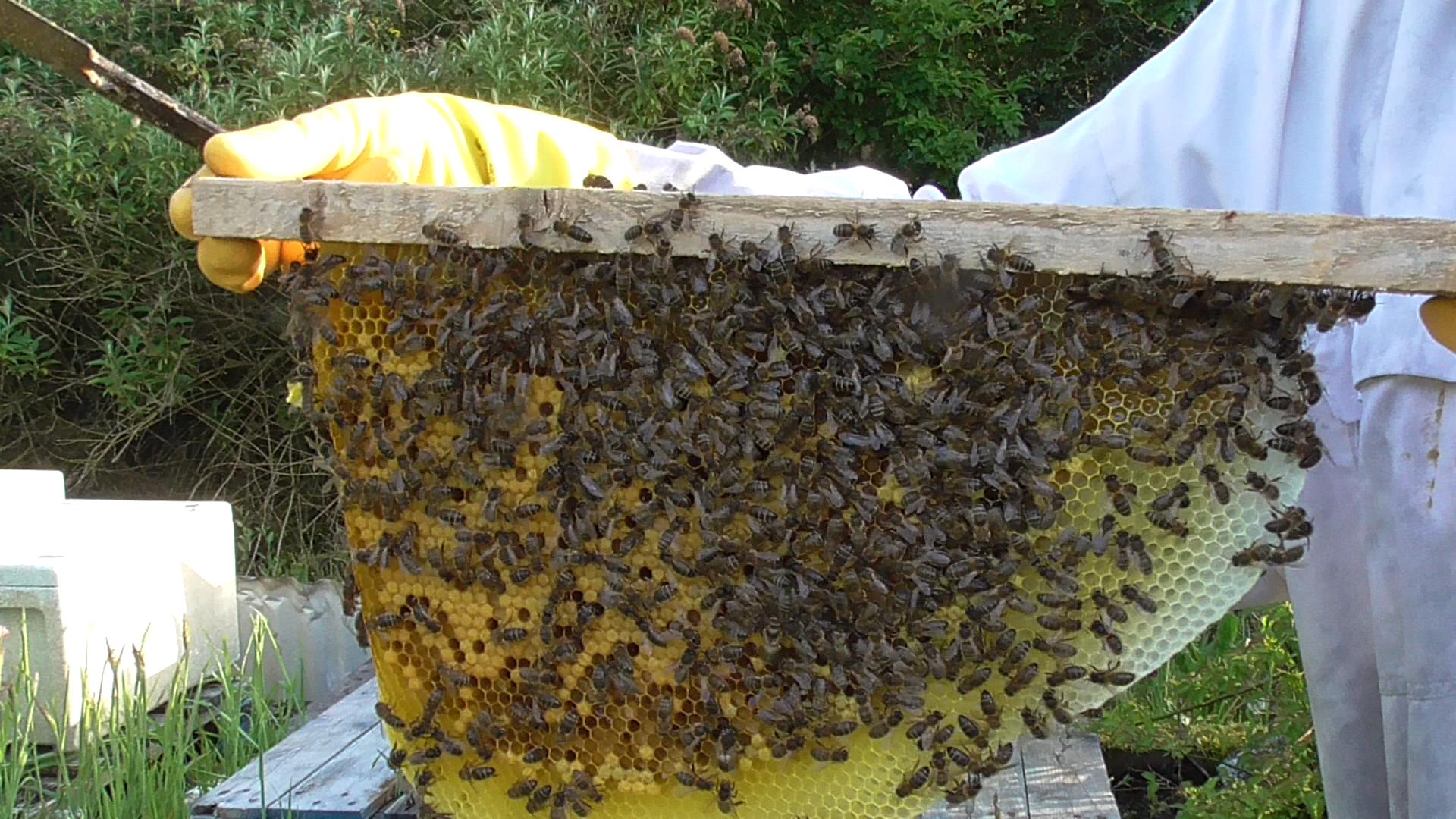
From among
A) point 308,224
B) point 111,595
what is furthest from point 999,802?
point 111,595

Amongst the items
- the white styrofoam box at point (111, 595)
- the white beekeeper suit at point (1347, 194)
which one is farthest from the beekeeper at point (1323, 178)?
Result: the white styrofoam box at point (111, 595)

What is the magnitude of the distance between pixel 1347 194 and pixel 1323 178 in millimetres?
64

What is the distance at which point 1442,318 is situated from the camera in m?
1.72

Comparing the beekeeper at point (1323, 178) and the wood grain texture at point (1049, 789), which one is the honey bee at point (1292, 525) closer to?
the beekeeper at point (1323, 178)

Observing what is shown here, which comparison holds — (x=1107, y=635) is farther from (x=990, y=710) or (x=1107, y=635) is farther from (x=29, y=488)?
(x=29, y=488)

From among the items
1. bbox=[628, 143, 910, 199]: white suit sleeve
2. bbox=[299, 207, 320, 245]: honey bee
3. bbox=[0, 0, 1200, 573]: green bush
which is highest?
bbox=[0, 0, 1200, 573]: green bush

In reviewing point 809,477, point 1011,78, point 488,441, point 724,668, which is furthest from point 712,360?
point 1011,78

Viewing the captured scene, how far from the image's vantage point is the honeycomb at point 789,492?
70.5 inches

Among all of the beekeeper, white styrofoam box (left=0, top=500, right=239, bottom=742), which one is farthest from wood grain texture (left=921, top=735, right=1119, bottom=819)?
white styrofoam box (left=0, top=500, right=239, bottom=742)

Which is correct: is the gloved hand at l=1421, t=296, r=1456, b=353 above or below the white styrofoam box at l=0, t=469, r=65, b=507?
above

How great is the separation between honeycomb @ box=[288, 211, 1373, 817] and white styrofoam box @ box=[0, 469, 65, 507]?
136 inches

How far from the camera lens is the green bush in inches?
232

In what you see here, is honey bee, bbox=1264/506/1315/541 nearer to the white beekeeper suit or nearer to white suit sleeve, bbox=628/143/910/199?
the white beekeeper suit

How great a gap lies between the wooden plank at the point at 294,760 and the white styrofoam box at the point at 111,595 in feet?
1.73
